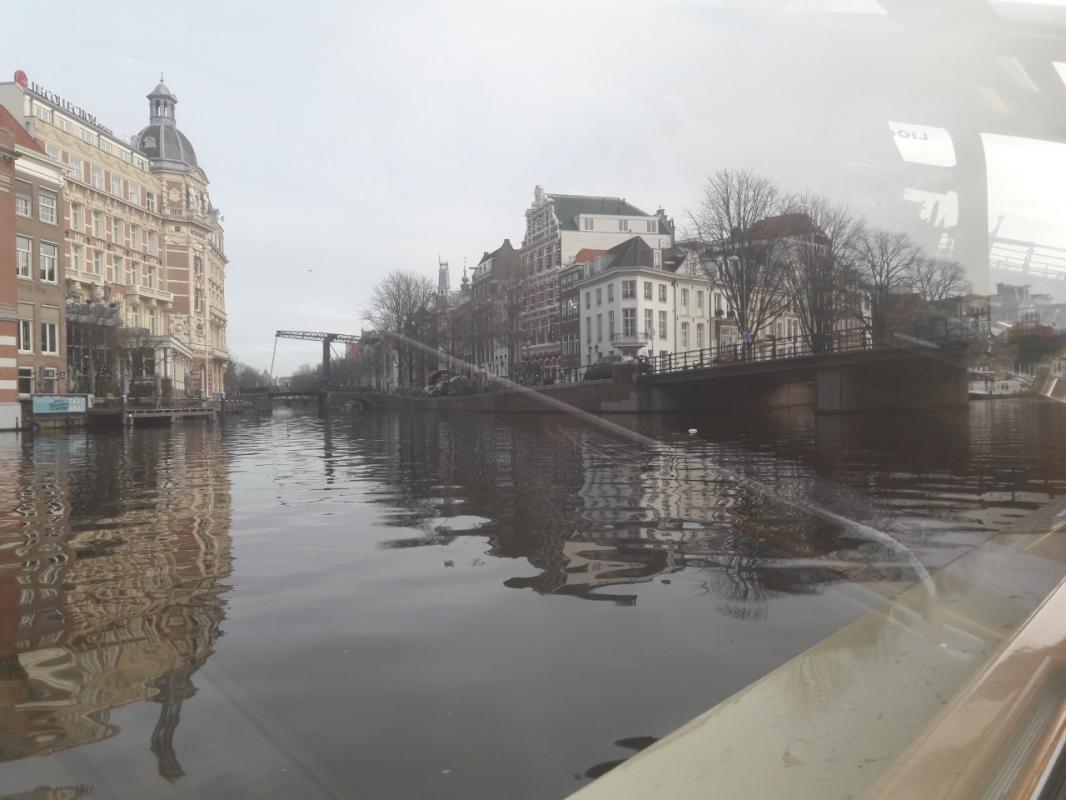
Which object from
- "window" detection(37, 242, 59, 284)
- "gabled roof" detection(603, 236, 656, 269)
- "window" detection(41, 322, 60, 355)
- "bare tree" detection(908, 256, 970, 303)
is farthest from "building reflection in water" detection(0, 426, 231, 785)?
"gabled roof" detection(603, 236, 656, 269)

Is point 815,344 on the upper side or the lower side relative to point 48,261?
lower

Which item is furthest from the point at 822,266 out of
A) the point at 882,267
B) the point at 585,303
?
the point at 585,303

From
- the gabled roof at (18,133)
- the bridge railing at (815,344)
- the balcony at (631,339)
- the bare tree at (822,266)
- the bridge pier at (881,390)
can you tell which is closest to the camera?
the bare tree at (822,266)

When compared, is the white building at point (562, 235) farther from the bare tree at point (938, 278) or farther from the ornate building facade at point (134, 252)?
the bare tree at point (938, 278)

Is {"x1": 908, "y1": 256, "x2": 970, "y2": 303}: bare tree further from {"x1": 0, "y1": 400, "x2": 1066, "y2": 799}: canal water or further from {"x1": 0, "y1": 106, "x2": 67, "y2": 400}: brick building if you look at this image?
{"x1": 0, "y1": 106, "x2": 67, "y2": 400}: brick building

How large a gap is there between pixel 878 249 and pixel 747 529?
24.1ft

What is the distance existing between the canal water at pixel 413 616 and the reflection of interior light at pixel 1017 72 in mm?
3730

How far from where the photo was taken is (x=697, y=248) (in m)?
39.1

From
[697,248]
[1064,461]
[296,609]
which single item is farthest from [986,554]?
[697,248]

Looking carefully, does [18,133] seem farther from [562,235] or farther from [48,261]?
[562,235]

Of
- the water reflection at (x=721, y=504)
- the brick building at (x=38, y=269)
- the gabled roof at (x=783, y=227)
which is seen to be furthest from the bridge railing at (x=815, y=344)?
the brick building at (x=38, y=269)

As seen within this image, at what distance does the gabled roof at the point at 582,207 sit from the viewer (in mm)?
75562

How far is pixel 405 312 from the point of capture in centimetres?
7100

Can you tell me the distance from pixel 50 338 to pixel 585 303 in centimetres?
4425
